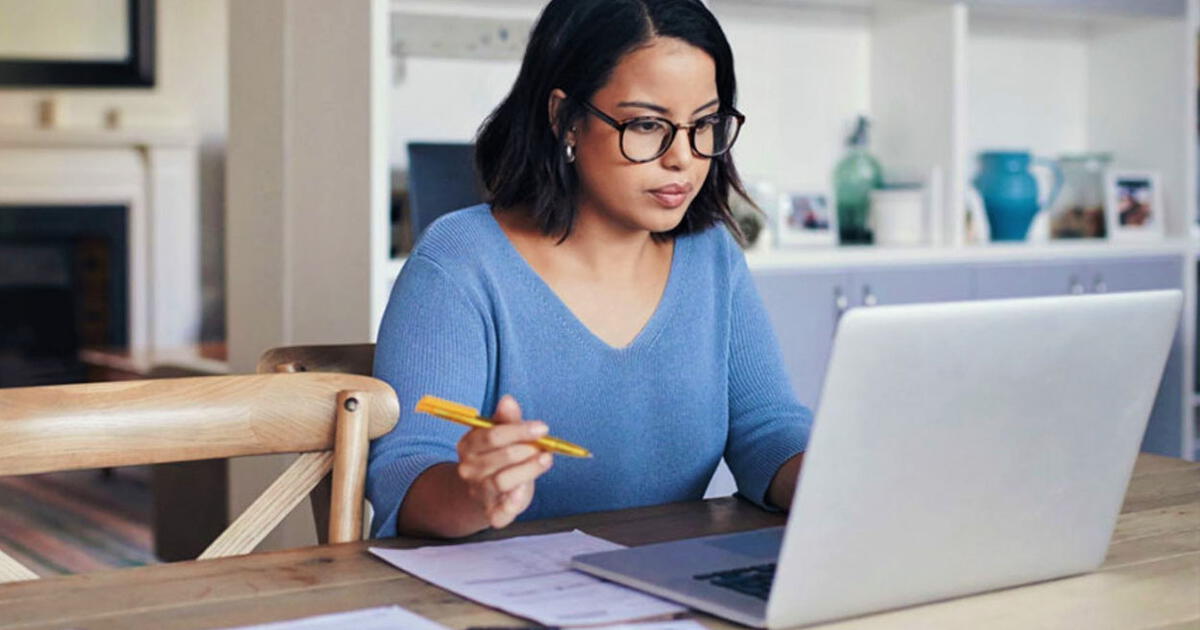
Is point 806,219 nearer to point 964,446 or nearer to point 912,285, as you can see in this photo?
point 912,285

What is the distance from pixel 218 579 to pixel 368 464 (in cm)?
30

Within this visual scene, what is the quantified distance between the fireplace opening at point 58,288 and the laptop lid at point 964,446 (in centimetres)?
561

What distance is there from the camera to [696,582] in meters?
1.17

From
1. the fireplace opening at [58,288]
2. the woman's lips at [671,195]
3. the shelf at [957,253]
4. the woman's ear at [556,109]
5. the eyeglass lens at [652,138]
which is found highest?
the woman's ear at [556,109]

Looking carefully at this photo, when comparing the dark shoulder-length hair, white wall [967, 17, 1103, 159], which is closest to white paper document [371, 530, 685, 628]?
the dark shoulder-length hair

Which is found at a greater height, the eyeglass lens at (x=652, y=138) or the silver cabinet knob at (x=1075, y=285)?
the eyeglass lens at (x=652, y=138)

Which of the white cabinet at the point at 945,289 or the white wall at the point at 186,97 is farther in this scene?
the white wall at the point at 186,97

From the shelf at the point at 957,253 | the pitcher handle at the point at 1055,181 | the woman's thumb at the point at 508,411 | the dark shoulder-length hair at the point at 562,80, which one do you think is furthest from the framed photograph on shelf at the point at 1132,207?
the woman's thumb at the point at 508,411

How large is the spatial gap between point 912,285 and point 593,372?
2.28m

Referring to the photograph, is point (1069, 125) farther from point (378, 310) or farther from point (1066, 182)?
point (378, 310)

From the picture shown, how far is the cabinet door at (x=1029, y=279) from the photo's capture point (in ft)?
13.0

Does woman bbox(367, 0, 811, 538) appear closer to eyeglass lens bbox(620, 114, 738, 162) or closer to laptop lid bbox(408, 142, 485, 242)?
eyeglass lens bbox(620, 114, 738, 162)

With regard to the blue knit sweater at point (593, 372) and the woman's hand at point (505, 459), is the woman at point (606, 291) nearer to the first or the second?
the blue knit sweater at point (593, 372)

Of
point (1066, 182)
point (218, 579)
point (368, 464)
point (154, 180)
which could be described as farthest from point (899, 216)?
point (154, 180)
